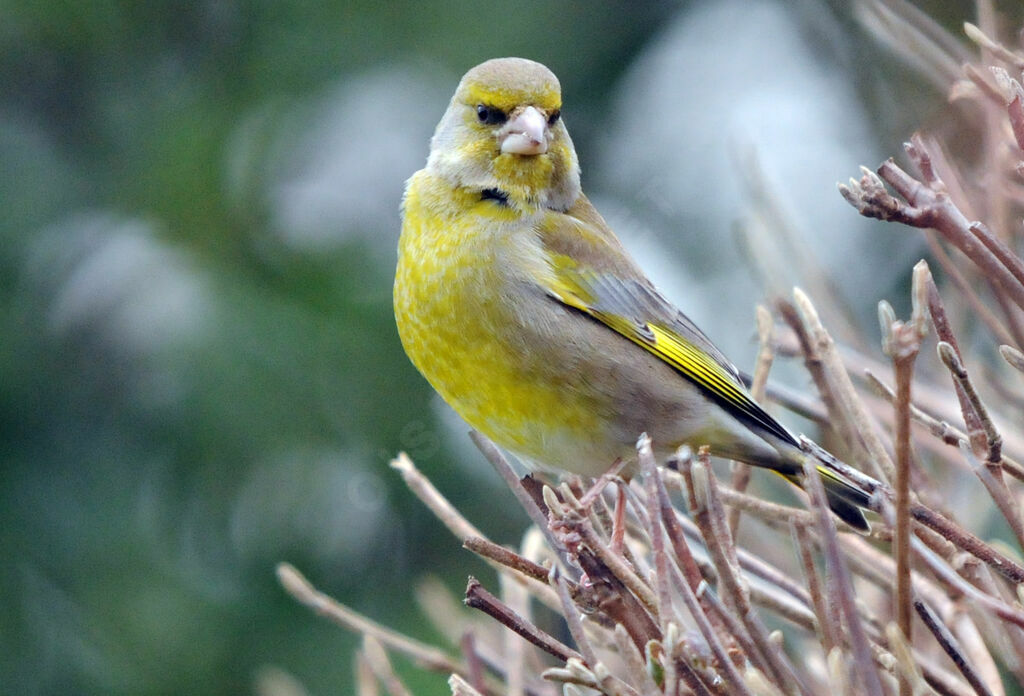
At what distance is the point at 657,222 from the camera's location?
19.4 feet

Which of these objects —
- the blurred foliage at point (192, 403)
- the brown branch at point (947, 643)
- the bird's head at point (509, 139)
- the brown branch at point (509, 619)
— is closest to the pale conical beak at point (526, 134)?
the bird's head at point (509, 139)

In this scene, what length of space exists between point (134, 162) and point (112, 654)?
2047mm

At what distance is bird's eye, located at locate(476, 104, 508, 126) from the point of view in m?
3.02

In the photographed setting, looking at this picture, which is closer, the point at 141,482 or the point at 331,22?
the point at 141,482

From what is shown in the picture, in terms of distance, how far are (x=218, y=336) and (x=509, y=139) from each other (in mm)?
2311

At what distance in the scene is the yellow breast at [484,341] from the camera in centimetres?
268

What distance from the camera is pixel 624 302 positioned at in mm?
3084

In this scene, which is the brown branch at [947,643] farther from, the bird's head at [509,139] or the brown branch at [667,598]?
the bird's head at [509,139]

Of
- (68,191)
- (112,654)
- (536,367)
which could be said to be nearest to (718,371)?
(536,367)

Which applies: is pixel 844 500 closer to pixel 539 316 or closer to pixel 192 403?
pixel 539 316

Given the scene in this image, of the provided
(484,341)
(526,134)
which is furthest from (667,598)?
(526,134)

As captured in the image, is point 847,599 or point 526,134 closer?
point 847,599

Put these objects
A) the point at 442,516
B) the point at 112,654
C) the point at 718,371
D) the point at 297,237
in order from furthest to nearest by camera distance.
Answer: the point at 297,237 < the point at 112,654 < the point at 718,371 < the point at 442,516

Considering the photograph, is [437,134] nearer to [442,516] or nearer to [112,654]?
[442,516]
